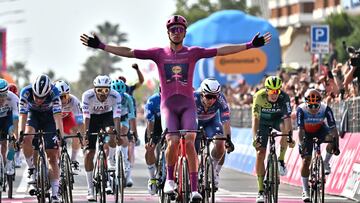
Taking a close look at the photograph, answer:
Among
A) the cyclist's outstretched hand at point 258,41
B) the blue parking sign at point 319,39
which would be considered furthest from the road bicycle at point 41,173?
the blue parking sign at point 319,39

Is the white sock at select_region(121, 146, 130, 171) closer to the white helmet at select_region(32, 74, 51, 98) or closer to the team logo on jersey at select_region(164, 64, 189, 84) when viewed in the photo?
the white helmet at select_region(32, 74, 51, 98)

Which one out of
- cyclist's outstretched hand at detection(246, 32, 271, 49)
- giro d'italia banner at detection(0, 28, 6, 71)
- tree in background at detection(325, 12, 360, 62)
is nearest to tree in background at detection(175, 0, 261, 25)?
giro d'italia banner at detection(0, 28, 6, 71)

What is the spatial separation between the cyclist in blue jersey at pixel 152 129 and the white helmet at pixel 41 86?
5.66 feet

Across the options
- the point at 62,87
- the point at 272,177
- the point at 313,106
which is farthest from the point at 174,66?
the point at 62,87

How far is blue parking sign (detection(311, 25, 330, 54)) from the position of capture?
105ft

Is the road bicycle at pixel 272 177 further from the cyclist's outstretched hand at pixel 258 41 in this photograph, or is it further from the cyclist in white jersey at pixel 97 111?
the cyclist's outstretched hand at pixel 258 41

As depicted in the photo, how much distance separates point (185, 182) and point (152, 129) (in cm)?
385

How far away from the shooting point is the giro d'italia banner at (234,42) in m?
56.6

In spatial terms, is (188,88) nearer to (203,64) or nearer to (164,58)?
(164,58)

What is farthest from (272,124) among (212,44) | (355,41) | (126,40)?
(126,40)

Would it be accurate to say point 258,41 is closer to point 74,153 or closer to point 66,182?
point 66,182

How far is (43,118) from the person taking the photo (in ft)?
64.1

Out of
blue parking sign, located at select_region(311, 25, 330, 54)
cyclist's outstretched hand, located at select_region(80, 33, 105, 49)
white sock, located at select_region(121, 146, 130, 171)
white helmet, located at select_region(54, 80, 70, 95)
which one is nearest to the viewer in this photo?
cyclist's outstretched hand, located at select_region(80, 33, 105, 49)

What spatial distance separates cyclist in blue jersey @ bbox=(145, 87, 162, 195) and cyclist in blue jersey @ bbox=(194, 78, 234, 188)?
2.50ft
